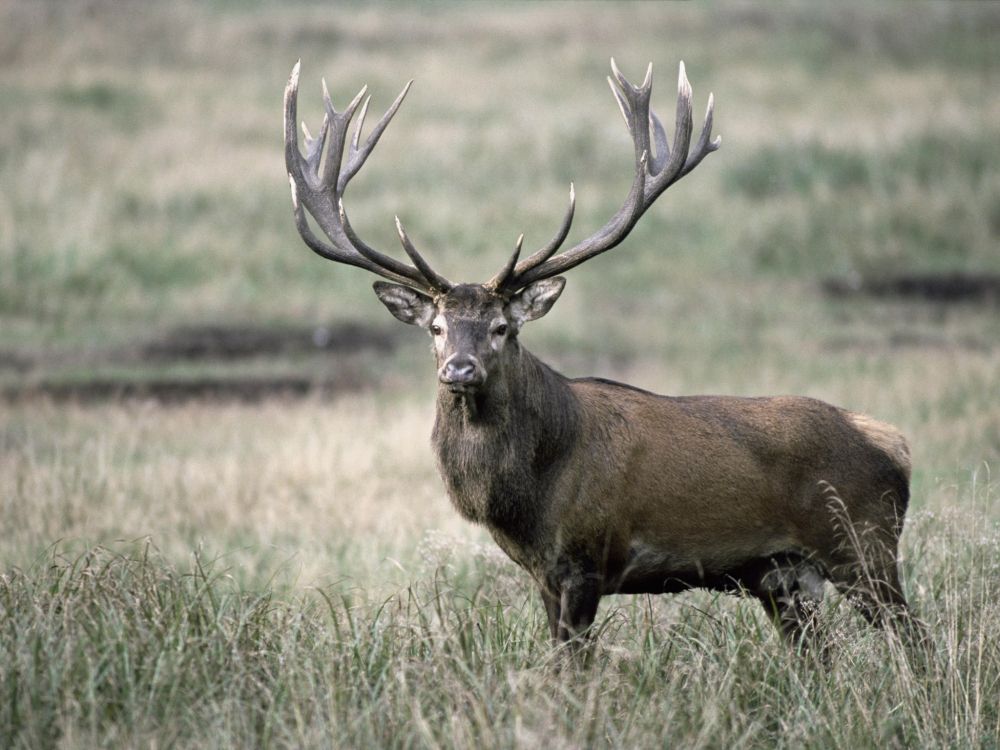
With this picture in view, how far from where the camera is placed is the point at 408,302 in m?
7.43

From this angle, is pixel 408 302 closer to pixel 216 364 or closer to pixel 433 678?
pixel 433 678

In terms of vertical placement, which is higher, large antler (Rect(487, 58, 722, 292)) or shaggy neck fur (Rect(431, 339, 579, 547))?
large antler (Rect(487, 58, 722, 292))

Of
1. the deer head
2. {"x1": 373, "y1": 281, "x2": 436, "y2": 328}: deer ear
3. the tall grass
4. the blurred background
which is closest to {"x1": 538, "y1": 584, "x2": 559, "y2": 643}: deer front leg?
the tall grass

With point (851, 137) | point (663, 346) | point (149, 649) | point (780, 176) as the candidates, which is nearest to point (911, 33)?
point (851, 137)

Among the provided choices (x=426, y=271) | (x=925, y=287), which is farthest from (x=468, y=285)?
(x=925, y=287)

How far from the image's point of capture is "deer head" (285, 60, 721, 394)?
6.95 m

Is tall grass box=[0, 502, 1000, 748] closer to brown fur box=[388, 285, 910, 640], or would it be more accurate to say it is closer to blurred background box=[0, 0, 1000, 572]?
brown fur box=[388, 285, 910, 640]

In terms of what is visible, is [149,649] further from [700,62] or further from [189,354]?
[700,62]

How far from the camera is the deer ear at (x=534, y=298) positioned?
7309 millimetres

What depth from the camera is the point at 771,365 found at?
18.2 metres

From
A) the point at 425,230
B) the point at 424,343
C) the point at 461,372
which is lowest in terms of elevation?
the point at 424,343

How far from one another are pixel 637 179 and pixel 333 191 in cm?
163

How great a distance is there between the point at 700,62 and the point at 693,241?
10.2 m

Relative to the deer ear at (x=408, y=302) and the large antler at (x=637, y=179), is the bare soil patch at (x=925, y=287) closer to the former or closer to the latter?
the large antler at (x=637, y=179)
